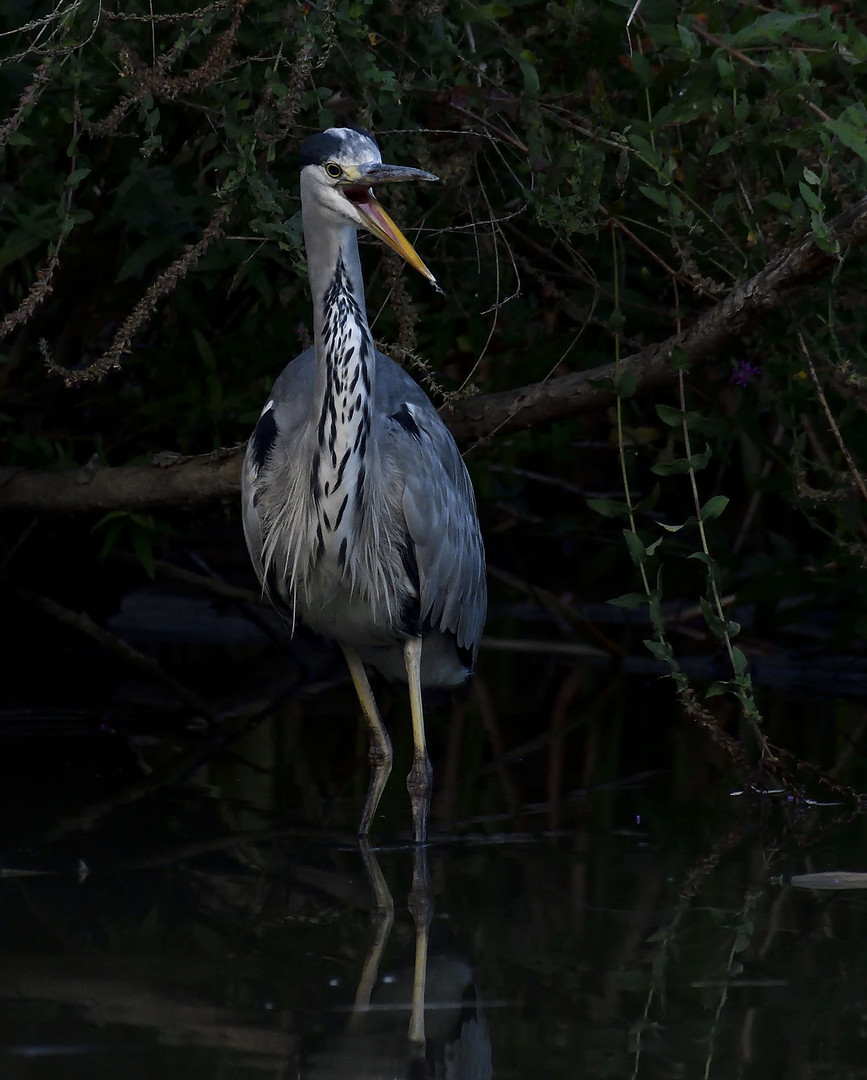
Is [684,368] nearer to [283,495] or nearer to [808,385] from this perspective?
[808,385]

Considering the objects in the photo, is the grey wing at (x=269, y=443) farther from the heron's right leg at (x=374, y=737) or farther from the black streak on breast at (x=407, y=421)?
the heron's right leg at (x=374, y=737)

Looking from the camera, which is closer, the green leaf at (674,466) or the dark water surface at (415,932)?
the dark water surface at (415,932)

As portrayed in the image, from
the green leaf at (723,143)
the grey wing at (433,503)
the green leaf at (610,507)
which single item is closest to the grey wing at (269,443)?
the grey wing at (433,503)

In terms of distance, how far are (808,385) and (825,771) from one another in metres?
1.13

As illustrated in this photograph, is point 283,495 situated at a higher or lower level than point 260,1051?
higher

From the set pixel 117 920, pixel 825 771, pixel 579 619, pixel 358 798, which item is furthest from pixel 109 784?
pixel 579 619

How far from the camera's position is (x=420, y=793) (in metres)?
4.00

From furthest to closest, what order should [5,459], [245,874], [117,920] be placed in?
[5,459] < [245,874] < [117,920]

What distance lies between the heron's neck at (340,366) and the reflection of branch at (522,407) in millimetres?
644

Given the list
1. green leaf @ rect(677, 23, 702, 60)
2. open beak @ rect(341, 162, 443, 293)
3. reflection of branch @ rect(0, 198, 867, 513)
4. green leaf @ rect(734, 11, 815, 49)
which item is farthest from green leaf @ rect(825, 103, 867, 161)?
open beak @ rect(341, 162, 443, 293)

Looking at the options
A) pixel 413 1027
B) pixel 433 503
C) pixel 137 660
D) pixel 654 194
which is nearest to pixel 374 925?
Result: pixel 413 1027

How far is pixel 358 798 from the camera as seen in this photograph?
14.2 ft

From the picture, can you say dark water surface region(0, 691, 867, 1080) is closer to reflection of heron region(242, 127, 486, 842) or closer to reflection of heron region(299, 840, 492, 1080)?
reflection of heron region(299, 840, 492, 1080)

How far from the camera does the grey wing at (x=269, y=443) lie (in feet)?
13.7
